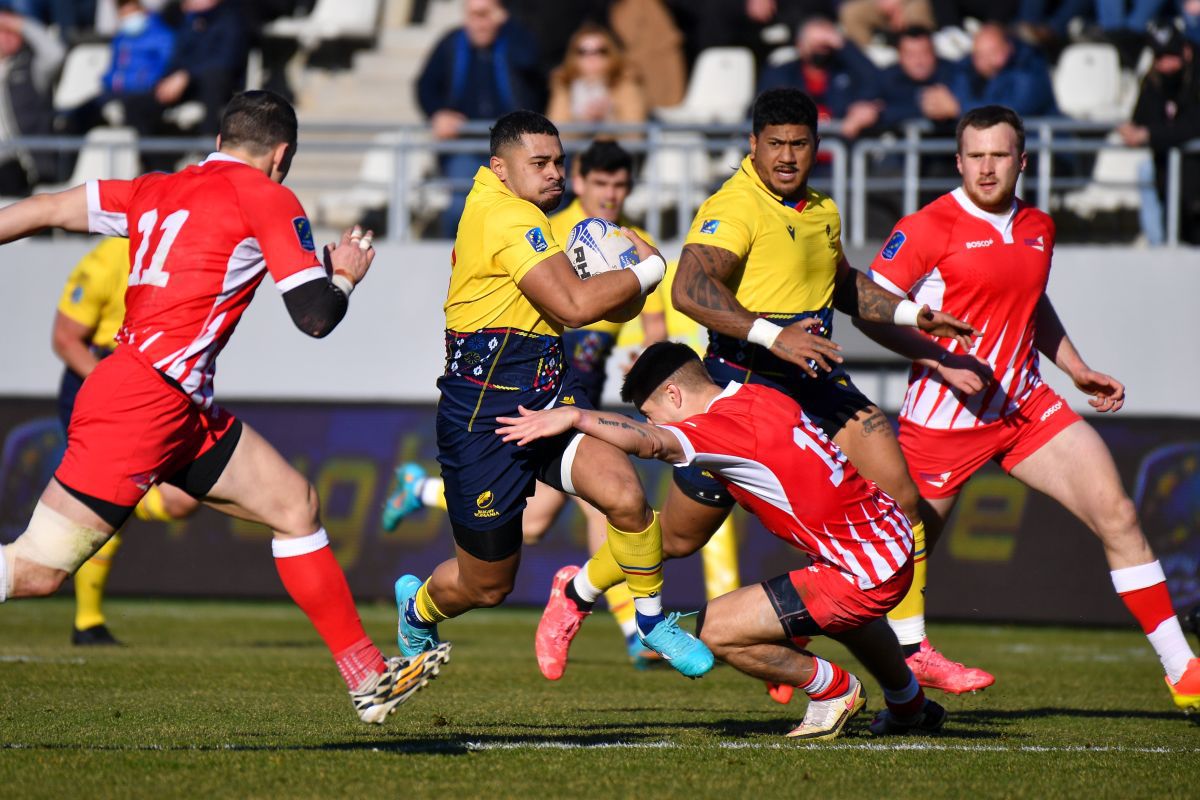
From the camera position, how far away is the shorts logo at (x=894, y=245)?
25.5 ft

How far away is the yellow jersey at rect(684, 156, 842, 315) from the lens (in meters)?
7.33

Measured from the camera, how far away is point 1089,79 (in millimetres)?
16422

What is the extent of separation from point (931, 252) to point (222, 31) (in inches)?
455

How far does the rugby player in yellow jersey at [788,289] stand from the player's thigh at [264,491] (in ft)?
6.31

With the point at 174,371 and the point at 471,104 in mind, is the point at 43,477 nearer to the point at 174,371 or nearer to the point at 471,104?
the point at 471,104

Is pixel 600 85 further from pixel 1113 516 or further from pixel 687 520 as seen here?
pixel 1113 516

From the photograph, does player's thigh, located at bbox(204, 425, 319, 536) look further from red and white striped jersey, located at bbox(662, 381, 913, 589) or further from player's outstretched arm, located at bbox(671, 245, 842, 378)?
player's outstretched arm, located at bbox(671, 245, 842, 378)

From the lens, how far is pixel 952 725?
23.9ft

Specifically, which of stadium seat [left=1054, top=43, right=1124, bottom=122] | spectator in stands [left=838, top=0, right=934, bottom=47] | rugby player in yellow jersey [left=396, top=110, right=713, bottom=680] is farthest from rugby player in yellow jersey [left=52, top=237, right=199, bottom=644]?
stadium seat [left=1054, top=43, right=1124, bottom=122]

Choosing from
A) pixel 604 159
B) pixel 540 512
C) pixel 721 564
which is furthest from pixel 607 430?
pixel 721 564

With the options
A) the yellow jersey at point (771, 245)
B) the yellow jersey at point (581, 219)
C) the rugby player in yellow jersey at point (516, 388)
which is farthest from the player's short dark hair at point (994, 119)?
the yellow jersey at point (581, 219)

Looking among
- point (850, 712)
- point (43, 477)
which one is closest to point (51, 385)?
point (43, 477)

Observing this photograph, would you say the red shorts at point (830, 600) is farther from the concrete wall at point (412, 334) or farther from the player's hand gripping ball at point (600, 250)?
the concrete wall at point (412, 334)

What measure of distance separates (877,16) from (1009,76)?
2627 millimetres
